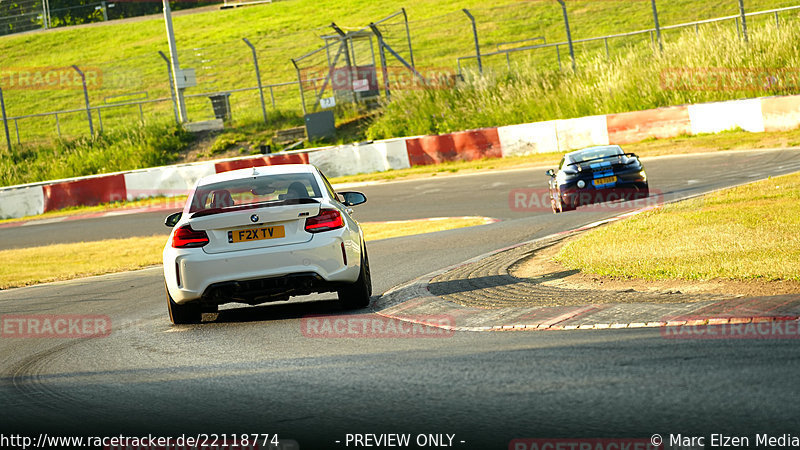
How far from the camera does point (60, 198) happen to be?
1121 inches

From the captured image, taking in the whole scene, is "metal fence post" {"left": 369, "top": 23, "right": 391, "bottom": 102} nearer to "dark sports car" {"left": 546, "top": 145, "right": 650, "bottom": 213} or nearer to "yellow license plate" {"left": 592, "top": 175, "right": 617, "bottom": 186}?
"dark sports car" {"left": 546, "top": 145, "right": 650, "bottom": 213}

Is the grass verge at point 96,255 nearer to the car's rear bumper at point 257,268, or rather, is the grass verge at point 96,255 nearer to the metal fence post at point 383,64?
the car's rear bumper at point 257,268

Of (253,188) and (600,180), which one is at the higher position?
(253,188)

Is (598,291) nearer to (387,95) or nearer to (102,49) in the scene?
(387,95)

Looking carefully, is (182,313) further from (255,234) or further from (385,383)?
(385,383)

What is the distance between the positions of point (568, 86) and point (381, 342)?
23082mm

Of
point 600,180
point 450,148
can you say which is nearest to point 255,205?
point 600,180

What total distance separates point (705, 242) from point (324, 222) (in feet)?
13.7

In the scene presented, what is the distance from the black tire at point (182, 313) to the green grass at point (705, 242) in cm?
385

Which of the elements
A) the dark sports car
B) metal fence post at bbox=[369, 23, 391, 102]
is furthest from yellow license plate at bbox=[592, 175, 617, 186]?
metal fence post at bbox=[369, 23, 391, 102]

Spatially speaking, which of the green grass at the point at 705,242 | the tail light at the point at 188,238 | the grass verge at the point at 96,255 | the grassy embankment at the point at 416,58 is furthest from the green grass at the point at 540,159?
the tail light at the point at 188,238

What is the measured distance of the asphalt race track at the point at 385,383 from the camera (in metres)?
4.86

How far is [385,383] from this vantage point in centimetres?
600

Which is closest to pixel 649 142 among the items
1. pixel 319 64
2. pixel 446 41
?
pixel 319 64
